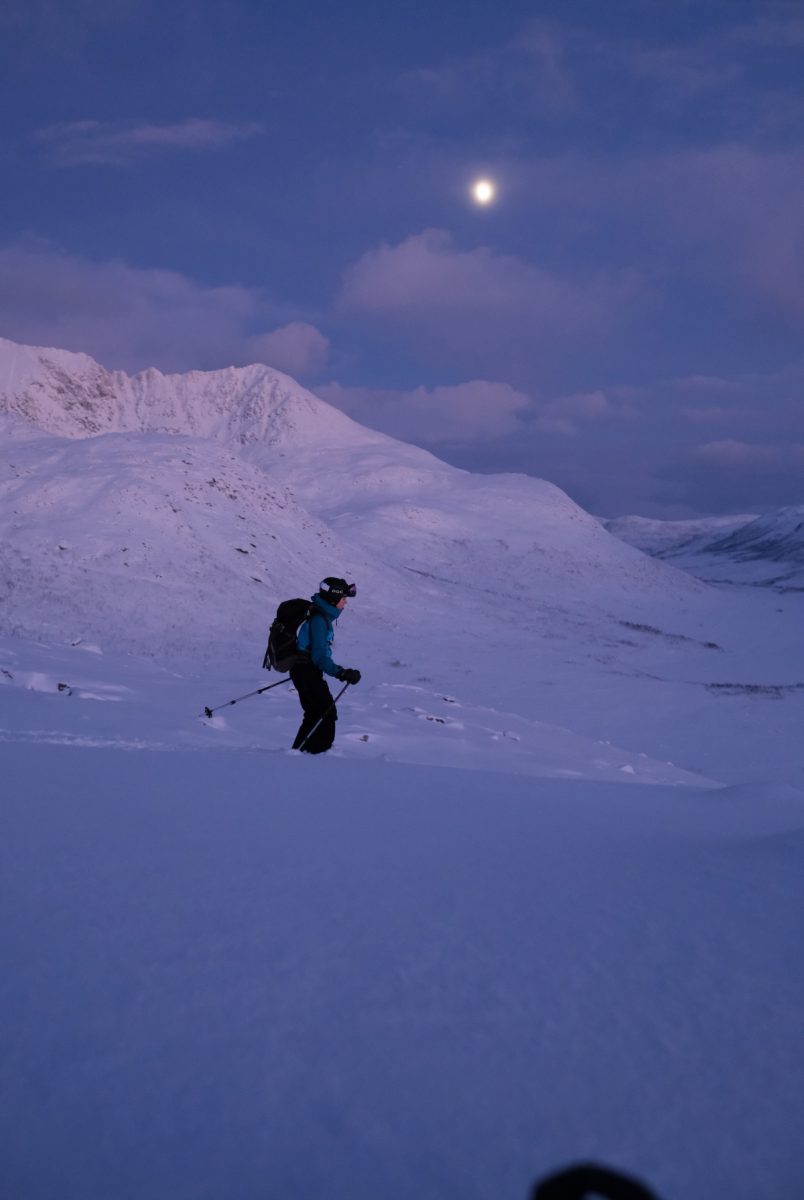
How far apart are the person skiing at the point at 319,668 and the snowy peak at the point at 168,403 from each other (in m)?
73.1

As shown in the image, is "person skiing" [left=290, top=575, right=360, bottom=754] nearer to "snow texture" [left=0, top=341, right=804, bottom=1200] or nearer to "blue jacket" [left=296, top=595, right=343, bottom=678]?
"blue jacket" [left=296, top=595, right=343, bottom=678]

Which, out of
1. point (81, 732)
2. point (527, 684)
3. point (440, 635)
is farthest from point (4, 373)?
point (81, 732)

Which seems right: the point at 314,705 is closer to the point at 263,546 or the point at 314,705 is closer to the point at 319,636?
the point at 319,636

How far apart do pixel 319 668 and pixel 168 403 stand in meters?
111

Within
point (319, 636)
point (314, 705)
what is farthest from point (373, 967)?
point (314, 705)

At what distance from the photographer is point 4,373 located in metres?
114

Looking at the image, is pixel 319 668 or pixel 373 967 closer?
pixel 373 967

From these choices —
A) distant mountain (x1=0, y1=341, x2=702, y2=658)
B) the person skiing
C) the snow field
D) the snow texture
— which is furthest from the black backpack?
distant mountain (x1=0, y1=341, x2=702, y2=658)

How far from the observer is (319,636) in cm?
723

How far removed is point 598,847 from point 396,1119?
2438mm

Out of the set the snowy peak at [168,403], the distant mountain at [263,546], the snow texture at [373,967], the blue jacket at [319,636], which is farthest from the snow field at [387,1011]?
the snowy peak at [168,403]

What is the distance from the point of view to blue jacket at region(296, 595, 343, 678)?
7238 mm

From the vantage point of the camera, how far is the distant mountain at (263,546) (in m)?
23.5

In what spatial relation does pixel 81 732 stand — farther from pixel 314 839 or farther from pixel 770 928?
pixel 770 928
